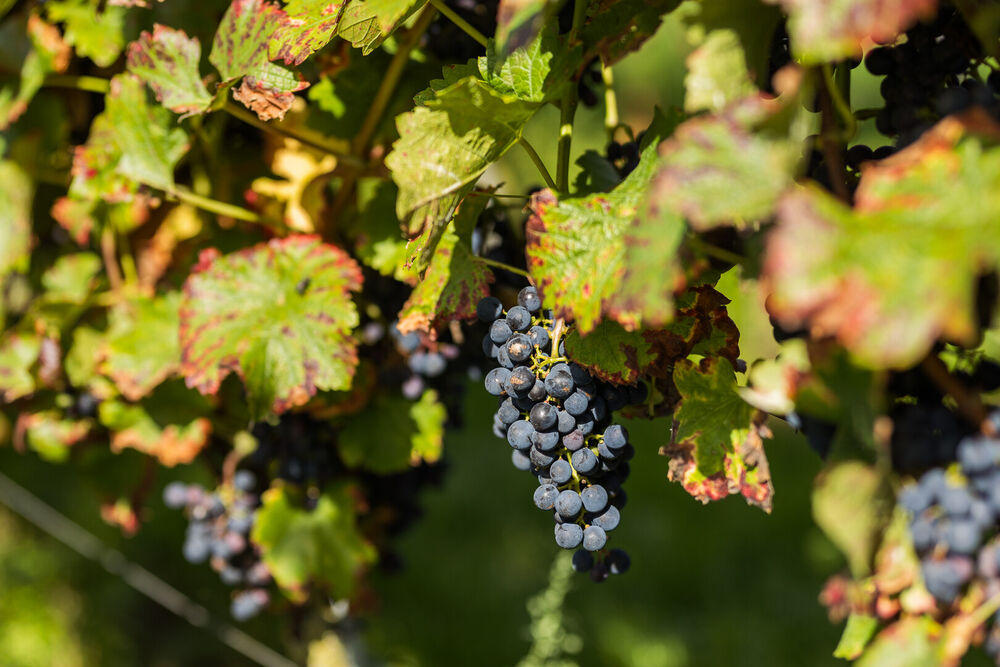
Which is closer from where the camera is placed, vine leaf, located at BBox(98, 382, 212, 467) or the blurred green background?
vine leaf, located at BBox(98, 382, 212, 467)

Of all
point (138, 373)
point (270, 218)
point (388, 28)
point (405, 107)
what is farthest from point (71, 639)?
point (388, 28)

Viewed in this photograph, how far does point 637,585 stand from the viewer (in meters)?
2.78

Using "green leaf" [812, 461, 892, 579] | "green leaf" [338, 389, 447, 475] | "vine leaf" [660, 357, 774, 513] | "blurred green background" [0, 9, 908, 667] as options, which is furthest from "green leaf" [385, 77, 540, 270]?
"blurred green background" [0, 9, 908, 667]

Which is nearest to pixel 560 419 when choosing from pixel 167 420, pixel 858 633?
pixel 858 633

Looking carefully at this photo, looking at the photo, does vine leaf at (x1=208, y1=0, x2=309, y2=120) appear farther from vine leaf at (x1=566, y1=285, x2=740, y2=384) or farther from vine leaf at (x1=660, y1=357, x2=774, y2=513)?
vine leaf at (x1=660, y1=357, x2=774, y2=513)

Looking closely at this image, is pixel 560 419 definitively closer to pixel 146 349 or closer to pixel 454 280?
pixel 454 280

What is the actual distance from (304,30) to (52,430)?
1.01m

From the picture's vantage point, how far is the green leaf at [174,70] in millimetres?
1025

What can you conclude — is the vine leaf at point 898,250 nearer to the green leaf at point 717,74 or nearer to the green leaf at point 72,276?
the green leaf at point 717,74

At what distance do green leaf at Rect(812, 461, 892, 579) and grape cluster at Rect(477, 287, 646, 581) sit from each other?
0.73ft

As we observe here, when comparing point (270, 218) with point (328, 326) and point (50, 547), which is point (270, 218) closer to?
point (328, 326)

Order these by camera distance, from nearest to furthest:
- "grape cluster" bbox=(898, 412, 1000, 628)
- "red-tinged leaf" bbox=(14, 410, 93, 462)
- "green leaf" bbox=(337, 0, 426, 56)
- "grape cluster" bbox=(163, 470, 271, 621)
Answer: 1. "grape cluster" bbox=(898, 412, 1000, 628)
2. "green leaf" bbox=(337, 0, 426, 56)
3. "grape cluster" bbox=(163, 470, 271, 621)
4. "red-tinged leaf" bbox=(14, 410, 93, 462)

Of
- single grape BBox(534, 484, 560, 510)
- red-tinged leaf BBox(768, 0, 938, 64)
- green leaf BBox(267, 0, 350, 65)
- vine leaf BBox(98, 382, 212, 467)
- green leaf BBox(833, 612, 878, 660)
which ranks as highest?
red-tinged leaf BBox(768, 0, 938, 64)

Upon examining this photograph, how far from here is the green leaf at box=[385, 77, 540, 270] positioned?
77cm
